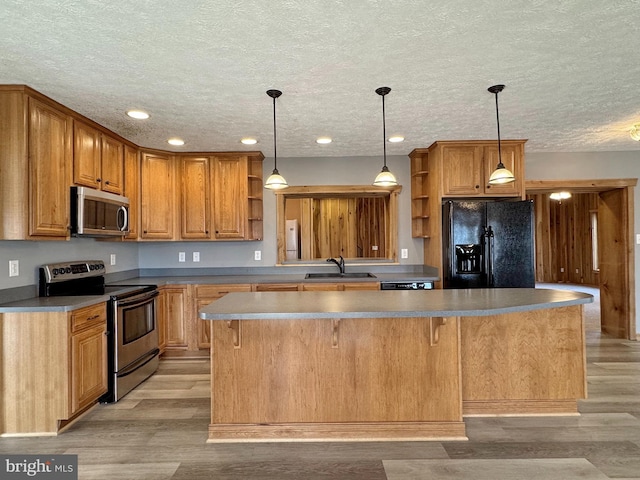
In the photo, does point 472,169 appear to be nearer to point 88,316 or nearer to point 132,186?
point 132,186

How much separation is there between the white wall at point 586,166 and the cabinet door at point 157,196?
420 cm

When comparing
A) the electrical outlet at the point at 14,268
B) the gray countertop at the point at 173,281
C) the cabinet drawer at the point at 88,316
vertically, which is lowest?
the cabinet drawer at the point at 88,316

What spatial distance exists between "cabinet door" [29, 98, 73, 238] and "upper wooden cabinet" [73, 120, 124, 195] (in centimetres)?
9

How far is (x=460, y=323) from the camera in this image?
2.43 meters

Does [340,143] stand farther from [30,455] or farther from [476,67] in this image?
[30,455]

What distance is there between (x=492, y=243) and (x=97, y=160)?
3709mm

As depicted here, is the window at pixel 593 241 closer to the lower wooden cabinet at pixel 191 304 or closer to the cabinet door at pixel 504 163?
the cabinet door at pixel 504 163

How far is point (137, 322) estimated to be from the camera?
3.19m

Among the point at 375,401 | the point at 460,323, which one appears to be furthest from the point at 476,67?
the point at 375,401

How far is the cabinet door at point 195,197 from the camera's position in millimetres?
4141

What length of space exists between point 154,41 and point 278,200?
2.63m

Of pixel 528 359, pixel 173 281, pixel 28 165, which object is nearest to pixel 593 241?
pixel 528 359

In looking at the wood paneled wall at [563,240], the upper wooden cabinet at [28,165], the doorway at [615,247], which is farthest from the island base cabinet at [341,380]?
the wood paneled wall at [563,240]

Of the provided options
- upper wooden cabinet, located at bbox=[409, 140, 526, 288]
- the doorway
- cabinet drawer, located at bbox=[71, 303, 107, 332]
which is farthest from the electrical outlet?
the doorway
